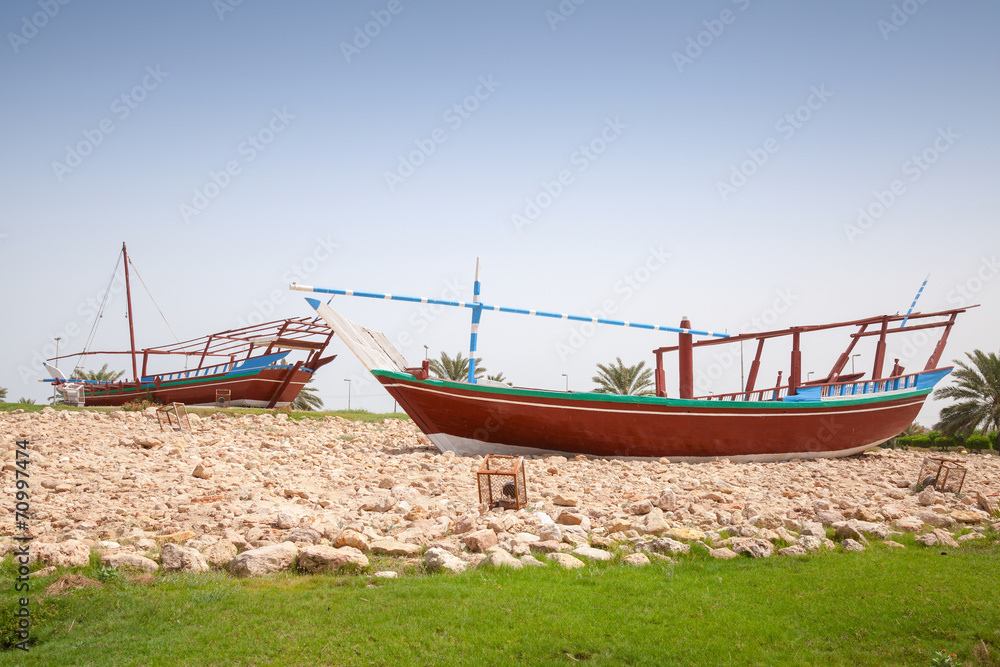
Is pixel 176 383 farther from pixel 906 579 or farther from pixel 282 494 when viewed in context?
pixel 906 579

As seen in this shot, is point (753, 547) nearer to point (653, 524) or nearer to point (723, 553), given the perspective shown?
point (723, 553)

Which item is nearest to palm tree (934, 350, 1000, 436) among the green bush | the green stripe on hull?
the green bush

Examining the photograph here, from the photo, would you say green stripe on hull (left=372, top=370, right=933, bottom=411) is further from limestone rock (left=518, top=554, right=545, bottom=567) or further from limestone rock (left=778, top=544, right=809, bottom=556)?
limestone rock (left=518, top=554, right=545, bottom=567)

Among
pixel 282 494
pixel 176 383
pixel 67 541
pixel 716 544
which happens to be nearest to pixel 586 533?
pixel 716 544

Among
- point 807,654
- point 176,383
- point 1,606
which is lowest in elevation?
point 807,654

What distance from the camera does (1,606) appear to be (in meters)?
5.48

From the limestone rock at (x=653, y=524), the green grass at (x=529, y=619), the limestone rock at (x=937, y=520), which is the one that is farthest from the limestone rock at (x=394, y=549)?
the limestone rock at (x=937, y=520)

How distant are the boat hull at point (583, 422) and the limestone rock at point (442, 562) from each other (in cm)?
1034

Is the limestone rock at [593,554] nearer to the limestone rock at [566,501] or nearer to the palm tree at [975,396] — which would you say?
the limestone rock at [566,501]

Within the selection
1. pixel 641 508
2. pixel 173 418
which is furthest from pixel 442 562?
pixel 173 418

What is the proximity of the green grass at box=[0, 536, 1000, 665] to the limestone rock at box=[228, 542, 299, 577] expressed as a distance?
0.22 m

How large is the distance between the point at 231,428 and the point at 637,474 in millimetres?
12903

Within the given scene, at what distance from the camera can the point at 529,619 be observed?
5.65m

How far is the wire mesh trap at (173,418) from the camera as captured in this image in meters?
19.4
